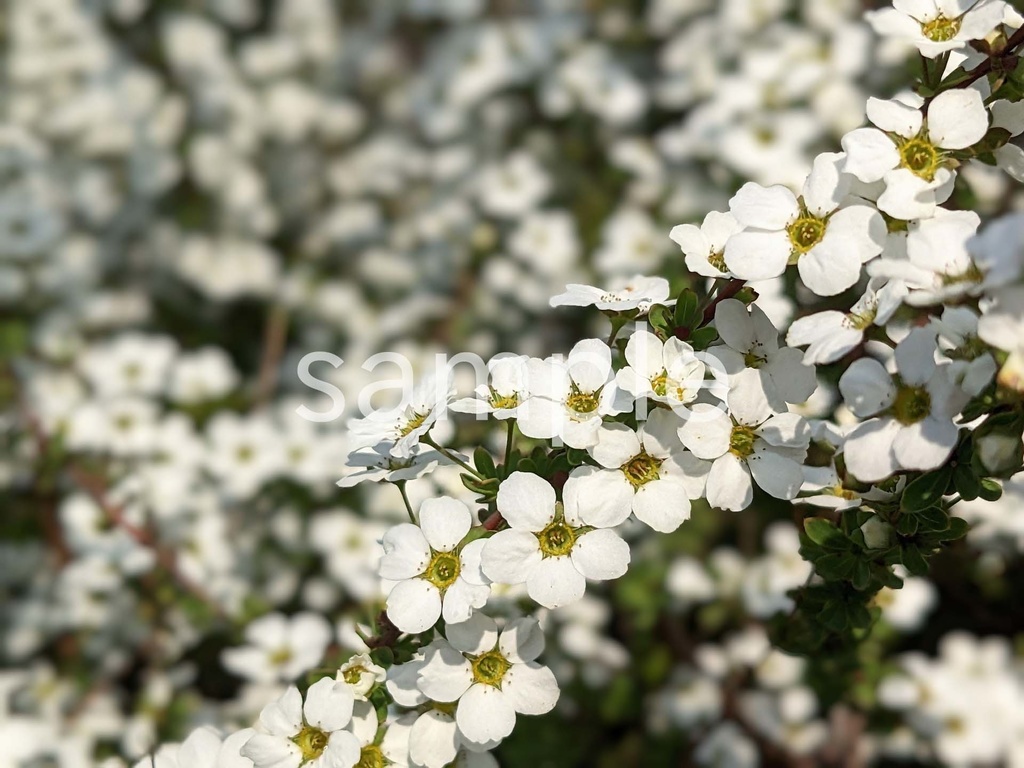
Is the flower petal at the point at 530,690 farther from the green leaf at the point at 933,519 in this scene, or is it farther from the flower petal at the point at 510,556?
the green leaf at the point at 933,519

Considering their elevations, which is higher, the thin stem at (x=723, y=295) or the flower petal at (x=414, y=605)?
the thin stem at (x=723, y=295)

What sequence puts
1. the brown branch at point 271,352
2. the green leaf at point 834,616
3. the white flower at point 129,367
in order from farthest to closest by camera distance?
the brown branch at point 271,352 → the white flower at point 129,367 → the green leaf at point 834,616

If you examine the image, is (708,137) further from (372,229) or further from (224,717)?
(224,717)

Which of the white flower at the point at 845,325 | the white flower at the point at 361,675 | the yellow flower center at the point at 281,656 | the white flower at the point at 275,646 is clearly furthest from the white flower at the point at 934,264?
the yellow flower center at the point at 281,656

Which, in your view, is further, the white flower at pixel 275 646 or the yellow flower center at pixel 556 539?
the white flower at pixel 275 646

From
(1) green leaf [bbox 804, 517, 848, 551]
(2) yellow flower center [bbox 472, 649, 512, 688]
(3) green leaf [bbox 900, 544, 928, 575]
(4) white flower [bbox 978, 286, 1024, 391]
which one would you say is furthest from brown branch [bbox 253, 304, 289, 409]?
(4) white flower [bbox 978, 286, 1024, 391]

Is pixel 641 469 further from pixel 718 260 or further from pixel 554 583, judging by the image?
pixel 718 260
